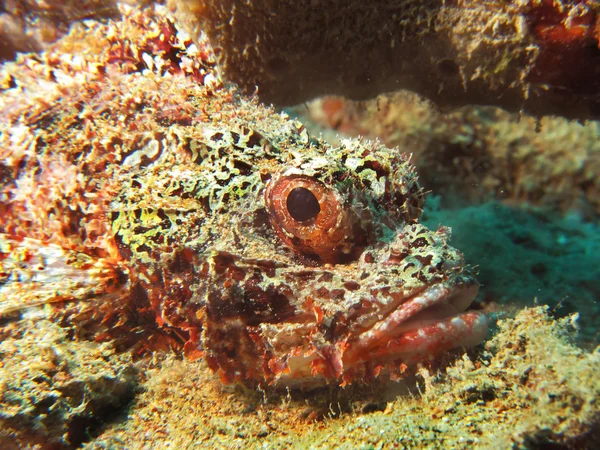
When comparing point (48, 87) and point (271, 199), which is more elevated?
point (48, 87)

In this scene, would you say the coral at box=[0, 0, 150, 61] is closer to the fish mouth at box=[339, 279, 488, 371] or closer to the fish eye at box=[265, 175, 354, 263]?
the fish eye at box=[265, 175, 354, 263]

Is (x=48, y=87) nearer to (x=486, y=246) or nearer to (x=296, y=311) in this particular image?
(x=296, y=311)

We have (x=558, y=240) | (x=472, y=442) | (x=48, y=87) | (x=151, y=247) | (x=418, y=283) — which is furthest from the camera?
(x=558, y=240)

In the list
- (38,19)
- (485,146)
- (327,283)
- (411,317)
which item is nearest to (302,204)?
(327,283)

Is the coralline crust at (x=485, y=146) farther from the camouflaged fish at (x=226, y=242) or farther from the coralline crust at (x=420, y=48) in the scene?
the camouflaged fish at (x=226, y=242)

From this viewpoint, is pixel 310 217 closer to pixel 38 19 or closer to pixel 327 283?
pixel 327 283

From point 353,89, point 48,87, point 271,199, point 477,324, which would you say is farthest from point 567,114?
point 48,87

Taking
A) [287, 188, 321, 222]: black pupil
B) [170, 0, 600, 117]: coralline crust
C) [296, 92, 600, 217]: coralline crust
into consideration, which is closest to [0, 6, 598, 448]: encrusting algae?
[287, 188, 321, 222]: black pupil
